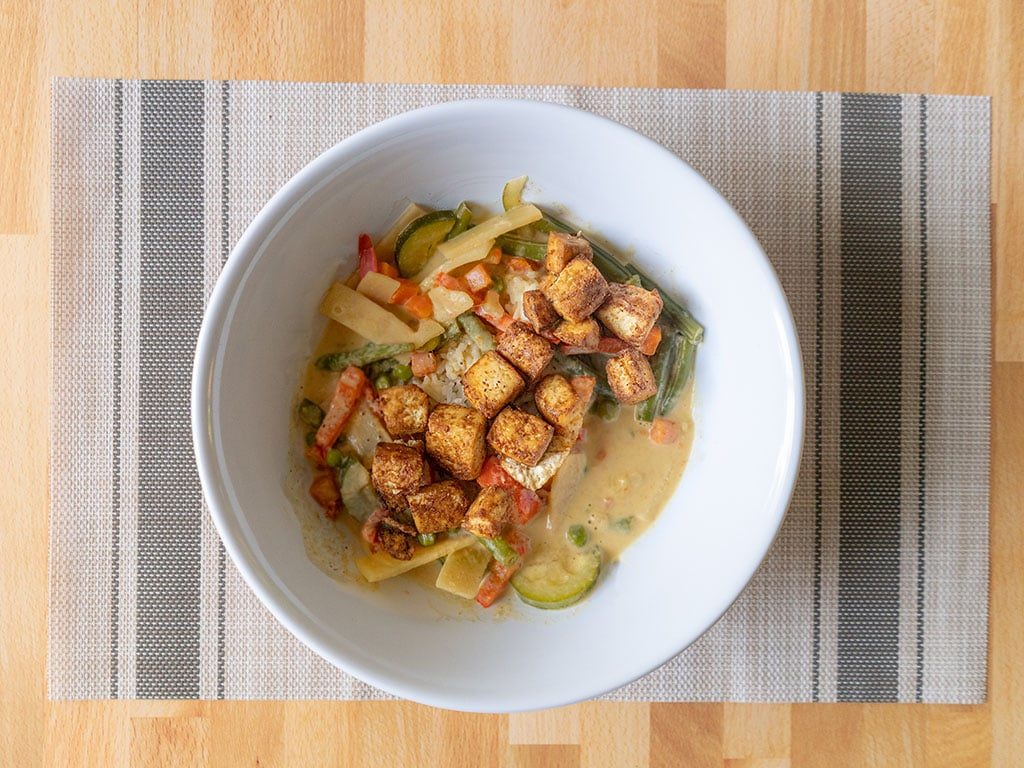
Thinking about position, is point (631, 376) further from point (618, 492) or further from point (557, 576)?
point (557, 576)

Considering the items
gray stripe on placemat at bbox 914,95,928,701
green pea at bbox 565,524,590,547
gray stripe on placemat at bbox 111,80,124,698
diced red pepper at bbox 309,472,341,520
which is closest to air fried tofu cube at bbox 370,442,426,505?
diced red pepper at bbox 309,472,341,520

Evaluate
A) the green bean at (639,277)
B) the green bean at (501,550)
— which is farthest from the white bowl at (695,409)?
the green bean at (501,550)

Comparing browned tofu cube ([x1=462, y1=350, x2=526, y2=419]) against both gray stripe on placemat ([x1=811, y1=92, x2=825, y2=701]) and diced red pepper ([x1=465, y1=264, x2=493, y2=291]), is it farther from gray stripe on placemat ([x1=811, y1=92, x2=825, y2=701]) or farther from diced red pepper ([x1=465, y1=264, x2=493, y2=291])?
gray stripe on placemat ([x1=811, y1=92, x2=825, y2=701])

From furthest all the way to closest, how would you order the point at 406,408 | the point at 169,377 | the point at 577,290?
the point at 169,377 → the point at 406,408 → the point at 577,290

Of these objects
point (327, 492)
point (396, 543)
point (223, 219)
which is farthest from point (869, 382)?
point (223, 219)

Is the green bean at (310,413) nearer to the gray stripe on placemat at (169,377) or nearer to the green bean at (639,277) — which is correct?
the gray stripe on placemat at (169,377)

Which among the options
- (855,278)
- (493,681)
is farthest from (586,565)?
(855,278)
